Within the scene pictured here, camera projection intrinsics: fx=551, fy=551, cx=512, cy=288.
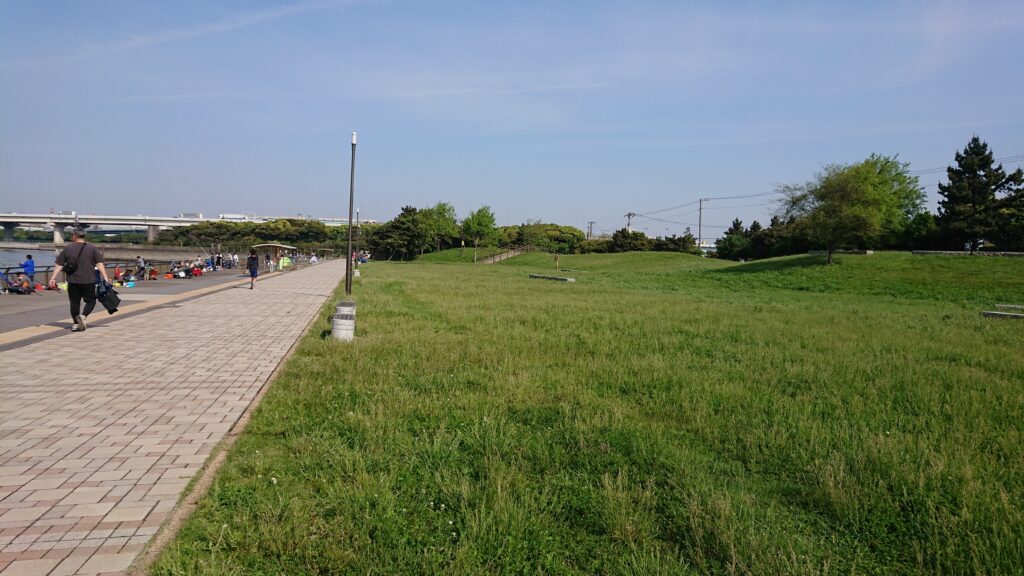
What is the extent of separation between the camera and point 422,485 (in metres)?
3.72

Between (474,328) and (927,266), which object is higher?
(927,266)

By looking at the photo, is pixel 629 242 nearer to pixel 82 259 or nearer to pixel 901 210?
pixel 901 210

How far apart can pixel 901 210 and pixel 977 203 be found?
1239cm

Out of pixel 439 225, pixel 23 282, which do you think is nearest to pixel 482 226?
pixel 439 225

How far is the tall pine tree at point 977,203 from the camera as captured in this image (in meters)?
44.6

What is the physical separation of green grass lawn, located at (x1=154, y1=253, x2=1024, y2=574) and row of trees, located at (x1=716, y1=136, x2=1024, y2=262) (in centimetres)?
2812

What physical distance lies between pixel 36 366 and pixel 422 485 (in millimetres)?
6352

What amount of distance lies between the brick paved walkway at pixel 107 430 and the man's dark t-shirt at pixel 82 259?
992 millimetres

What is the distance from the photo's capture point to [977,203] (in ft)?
153

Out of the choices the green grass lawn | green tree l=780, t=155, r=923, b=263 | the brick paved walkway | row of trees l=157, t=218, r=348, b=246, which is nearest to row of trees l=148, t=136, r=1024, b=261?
green tree l=780, t=155, r=923, b=263

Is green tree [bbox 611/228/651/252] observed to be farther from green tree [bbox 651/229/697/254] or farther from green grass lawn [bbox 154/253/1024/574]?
green grass lawn [bbox 154/253/1024/574]

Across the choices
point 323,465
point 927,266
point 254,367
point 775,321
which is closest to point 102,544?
point 323,465

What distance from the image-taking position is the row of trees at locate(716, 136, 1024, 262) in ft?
112

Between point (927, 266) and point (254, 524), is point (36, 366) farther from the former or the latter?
point (927, 266)
